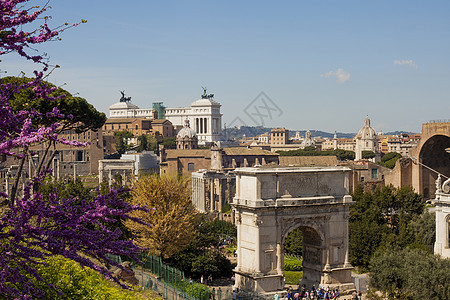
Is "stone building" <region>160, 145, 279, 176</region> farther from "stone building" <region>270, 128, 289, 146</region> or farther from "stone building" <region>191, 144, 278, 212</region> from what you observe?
"stone building" <region>270, 128, 289, 146</region>

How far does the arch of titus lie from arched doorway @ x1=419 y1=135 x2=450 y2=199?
31.7 metres

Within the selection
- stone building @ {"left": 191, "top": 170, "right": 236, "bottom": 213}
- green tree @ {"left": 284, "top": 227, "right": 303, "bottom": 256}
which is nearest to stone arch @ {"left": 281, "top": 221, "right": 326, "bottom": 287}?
green tree @ {"left": 284, "top": 227, "right": 303, "bottom": 256}

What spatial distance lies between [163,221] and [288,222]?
6998mm

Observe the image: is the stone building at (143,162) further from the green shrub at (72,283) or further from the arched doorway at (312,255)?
the green shrub at (72,283)

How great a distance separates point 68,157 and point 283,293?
7132 cm

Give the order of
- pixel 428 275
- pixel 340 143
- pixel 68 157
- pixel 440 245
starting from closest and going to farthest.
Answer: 1. pixel 428 275
2. pixel 440 245
3. pixel 68 157
4. pixel 340 143

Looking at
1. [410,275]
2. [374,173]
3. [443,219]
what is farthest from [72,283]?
[374,173]

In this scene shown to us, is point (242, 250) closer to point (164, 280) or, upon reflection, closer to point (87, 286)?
point (164, 280)

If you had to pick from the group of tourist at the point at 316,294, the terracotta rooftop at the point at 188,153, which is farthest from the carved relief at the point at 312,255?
the terracotta rooftop at the point at 188,153

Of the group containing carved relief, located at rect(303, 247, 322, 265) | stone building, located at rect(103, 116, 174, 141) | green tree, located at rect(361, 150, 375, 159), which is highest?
stone building, located at rect(103, 116, 174, 141)

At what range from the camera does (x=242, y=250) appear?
83.4 feet

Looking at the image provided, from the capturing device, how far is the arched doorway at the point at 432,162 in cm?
5559

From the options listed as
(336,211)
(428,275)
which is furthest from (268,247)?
(428,275)

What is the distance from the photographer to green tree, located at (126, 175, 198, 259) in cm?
2938
